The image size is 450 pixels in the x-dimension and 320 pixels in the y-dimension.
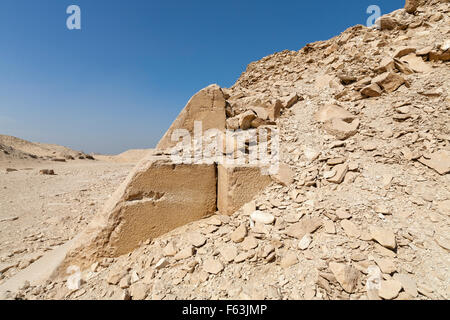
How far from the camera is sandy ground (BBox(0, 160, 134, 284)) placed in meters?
3.32

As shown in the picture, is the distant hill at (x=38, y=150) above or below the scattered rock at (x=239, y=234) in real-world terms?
above

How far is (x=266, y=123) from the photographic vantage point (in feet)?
10.9

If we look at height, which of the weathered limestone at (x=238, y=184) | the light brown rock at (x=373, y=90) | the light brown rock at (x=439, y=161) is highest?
the light brown rock at (x=373, y=90)

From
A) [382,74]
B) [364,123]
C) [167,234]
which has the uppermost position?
[382,74]

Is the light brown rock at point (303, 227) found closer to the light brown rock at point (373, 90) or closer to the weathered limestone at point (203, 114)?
the weathered limestone at point (203, 114)

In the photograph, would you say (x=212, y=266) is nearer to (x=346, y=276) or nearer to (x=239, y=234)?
(x=239, y=234)

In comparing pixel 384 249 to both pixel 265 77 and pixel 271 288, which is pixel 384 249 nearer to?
pixel 271 288

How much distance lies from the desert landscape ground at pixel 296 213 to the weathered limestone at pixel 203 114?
0.02 metres

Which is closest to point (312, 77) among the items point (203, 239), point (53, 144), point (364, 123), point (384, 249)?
point (364, 123)

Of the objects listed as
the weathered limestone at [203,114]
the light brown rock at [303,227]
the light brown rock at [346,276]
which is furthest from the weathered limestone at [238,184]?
the light brown rock at [346,276]

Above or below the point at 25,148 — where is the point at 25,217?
below

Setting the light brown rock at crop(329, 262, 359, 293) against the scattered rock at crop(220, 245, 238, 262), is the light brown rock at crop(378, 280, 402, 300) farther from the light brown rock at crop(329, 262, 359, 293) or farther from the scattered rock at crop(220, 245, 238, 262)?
the scattered rock at crop(220, 245, 238, 262)

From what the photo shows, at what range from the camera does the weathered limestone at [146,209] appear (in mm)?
2312
